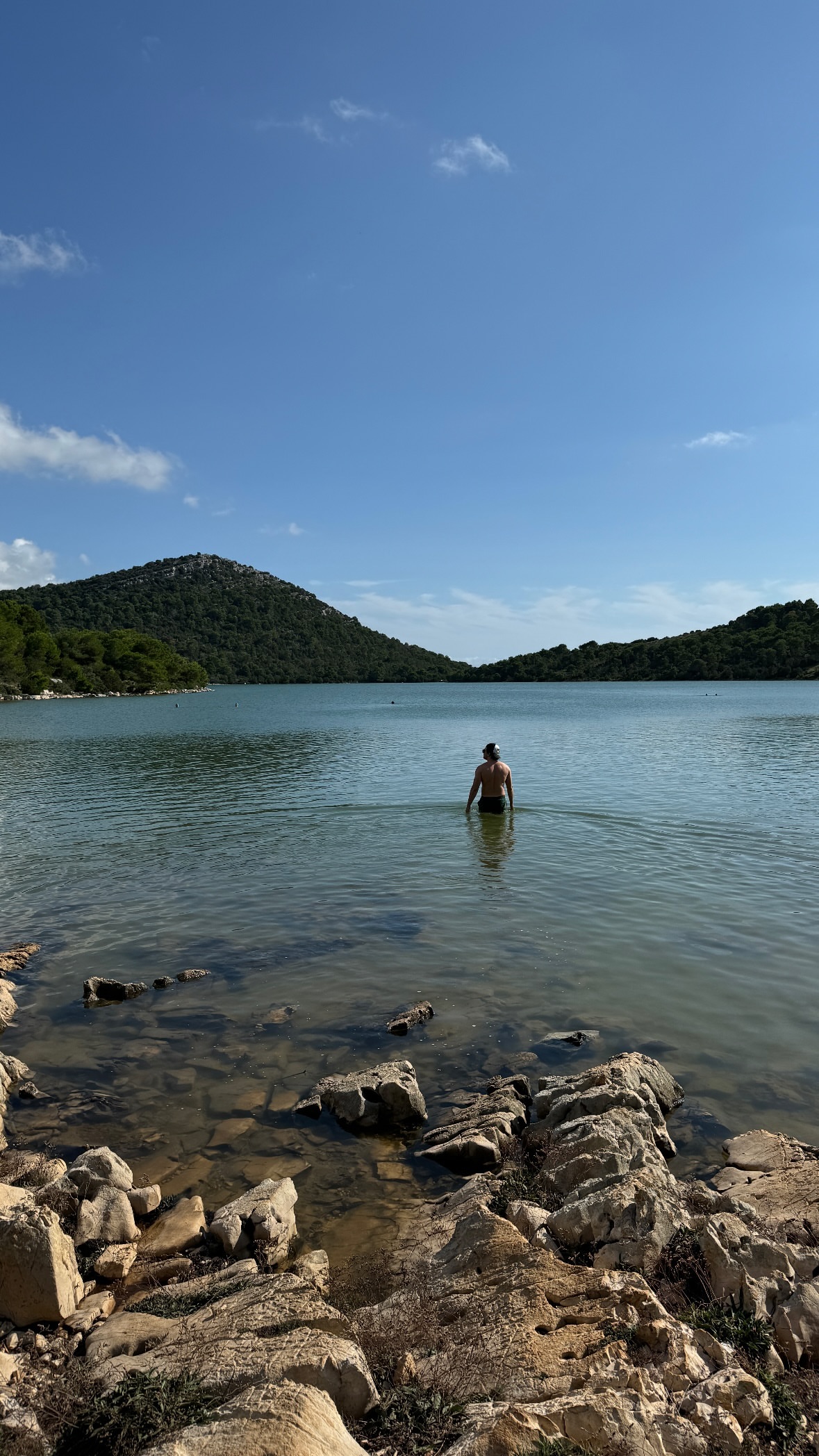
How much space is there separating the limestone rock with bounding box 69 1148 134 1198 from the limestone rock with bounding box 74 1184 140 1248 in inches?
5.4

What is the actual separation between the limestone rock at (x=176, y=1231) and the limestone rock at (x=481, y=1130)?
1.95 m

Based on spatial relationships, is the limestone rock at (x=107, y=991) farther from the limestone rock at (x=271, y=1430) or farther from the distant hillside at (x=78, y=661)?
the distant hillside at (x=78, y=661)

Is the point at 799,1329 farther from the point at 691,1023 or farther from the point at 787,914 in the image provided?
the point at 787,914

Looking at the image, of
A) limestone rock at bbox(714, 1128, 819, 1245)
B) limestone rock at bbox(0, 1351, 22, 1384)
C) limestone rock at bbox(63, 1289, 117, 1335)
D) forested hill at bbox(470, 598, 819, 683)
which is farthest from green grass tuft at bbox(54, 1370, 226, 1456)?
forested hill at bbox(470, 598, 819, 683)

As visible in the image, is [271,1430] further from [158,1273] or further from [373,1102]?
[373,1102]

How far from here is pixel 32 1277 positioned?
15.4 ft

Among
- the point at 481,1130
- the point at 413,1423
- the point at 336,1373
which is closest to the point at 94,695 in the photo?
the point at 481,1130

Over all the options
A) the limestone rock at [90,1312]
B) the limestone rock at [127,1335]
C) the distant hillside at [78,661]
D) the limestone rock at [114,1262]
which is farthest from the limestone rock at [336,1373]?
the distant hillside at [78,661]

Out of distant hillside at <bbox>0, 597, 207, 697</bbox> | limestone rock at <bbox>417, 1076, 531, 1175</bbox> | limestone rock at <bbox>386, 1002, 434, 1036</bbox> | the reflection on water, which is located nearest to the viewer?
limestone rock at <bbox>417, 1076, 531, 1175</bbox>

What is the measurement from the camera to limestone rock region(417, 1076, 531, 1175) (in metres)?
6.62

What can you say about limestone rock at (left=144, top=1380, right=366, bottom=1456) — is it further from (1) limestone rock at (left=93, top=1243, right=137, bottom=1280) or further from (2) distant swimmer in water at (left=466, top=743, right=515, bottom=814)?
(2) distant swimmer in water at (left=466, top=743, right=515, bottom=814)

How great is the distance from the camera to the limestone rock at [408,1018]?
9.23 metres

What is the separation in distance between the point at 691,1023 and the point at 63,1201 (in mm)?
6872

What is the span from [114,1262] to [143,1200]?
66 centimetres
